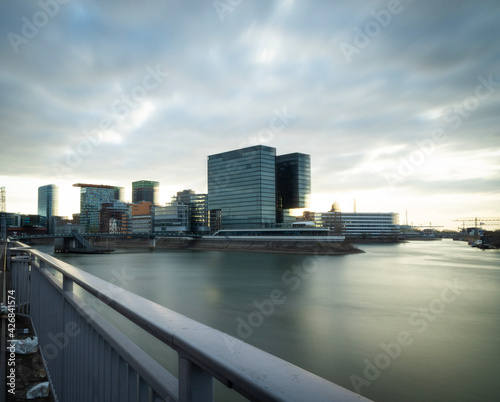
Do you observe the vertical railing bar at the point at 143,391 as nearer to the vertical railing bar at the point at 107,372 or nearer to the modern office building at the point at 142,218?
the vertical railing bar at the point at 107,372

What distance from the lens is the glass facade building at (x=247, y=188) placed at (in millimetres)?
89562

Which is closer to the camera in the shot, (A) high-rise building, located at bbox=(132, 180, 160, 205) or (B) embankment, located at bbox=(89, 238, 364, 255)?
(B) embankment, located at bbox=(89, 238, 364, 255)

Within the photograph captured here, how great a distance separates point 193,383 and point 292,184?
98.6 meters

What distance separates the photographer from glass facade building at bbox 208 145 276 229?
294ft

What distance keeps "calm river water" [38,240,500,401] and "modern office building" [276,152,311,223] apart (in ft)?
218

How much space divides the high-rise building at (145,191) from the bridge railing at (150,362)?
19720 centimetres

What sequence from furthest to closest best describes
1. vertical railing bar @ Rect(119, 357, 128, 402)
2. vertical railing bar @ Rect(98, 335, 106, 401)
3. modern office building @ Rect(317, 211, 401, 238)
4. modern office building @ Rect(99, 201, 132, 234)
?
modern office building @ Rect(99, 201, 132, 234) → modern office building @ Rect(317, 211, 401, 238) → vertical railing bar @ Rect(98, 335, 106, 401) → vertical railing bar @ Rect(119, 357, 128, 402)

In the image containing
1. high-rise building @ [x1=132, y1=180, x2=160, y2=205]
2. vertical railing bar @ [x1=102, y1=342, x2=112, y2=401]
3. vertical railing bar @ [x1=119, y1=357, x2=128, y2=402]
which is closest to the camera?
vertical railing bar @ [x1=119, y1=357, x2=128, y2=402]

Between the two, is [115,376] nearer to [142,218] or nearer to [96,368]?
[96,368]

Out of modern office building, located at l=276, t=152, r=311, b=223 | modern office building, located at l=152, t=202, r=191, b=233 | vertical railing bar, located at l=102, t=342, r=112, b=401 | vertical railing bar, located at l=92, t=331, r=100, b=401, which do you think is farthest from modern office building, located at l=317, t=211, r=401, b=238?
vertical railing bar, located at l=102, t=342, r=112, b=401

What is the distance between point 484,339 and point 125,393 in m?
16.7

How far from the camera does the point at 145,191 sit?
195 metres

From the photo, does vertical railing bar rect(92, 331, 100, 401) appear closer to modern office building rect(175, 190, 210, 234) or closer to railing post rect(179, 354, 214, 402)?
railing post rect(179, 354, 214, 402)

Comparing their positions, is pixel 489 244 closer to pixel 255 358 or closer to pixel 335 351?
pixel 335 351
